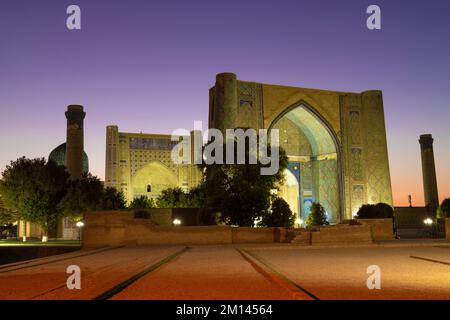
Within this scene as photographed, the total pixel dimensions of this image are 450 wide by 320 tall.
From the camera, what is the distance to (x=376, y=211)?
63.0 ft

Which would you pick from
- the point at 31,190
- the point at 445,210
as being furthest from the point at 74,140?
the point at 445,210

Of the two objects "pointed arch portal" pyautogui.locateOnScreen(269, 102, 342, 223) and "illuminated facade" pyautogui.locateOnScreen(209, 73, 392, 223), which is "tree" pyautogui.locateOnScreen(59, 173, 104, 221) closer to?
"illuminated facade" pyautogui.locateOnScreen(209, 73, 392, 223)

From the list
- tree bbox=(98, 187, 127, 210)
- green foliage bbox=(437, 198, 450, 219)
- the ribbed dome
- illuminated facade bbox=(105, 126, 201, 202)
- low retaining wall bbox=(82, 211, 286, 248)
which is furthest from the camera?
the ribbed dome

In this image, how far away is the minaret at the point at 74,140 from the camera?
22.6 metres

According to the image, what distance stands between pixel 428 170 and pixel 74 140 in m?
19.9

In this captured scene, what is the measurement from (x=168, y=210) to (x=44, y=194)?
5.96 meters

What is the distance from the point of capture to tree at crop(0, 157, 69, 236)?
16.7 m

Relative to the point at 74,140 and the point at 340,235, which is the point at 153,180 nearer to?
the point at 74,140

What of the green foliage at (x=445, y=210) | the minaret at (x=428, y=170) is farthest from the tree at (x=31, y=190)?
the minaret at (x=428, y=170)

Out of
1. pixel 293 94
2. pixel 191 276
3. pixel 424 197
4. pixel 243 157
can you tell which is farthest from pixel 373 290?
pixel 424 197

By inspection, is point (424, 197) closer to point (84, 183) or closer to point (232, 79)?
point (232, 79)

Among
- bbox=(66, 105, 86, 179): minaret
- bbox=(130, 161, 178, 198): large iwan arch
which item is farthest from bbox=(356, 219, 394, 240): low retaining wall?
bbox=(130, 161, 178, 198): large iwan arch

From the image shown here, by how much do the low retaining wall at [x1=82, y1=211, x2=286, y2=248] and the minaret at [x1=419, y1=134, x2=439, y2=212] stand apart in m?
20.0

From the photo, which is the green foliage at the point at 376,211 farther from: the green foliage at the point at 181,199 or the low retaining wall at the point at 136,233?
the low retaining wall at the point at 136,233
